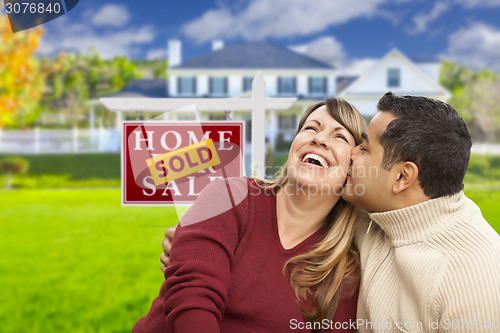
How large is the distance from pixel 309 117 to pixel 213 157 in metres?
0.52

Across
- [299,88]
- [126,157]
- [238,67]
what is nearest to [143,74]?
[238,67]

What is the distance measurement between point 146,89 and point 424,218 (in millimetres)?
13884

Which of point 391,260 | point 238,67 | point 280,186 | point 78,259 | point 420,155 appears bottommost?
point 78,259

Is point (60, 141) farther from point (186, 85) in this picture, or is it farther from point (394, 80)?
point (394, 80)

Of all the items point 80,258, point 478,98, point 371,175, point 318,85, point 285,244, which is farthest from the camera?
point 478,98

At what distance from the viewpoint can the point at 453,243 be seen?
114 centimetres

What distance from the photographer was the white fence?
12.6m

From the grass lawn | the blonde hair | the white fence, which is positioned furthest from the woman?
the white fence

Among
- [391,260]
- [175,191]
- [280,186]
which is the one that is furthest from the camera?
[175,191]

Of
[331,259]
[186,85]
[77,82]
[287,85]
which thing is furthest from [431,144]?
[77,82]

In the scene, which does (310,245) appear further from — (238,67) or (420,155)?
(238,67)

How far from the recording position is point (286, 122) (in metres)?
12.3

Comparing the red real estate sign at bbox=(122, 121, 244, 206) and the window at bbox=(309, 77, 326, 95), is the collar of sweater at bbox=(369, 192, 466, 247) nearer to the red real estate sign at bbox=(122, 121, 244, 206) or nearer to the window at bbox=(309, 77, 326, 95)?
the red real estate sign at bbox=(122, 121, 244, 206)

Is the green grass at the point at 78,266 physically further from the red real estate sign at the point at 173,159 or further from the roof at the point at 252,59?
the roof at the point at 252,59
